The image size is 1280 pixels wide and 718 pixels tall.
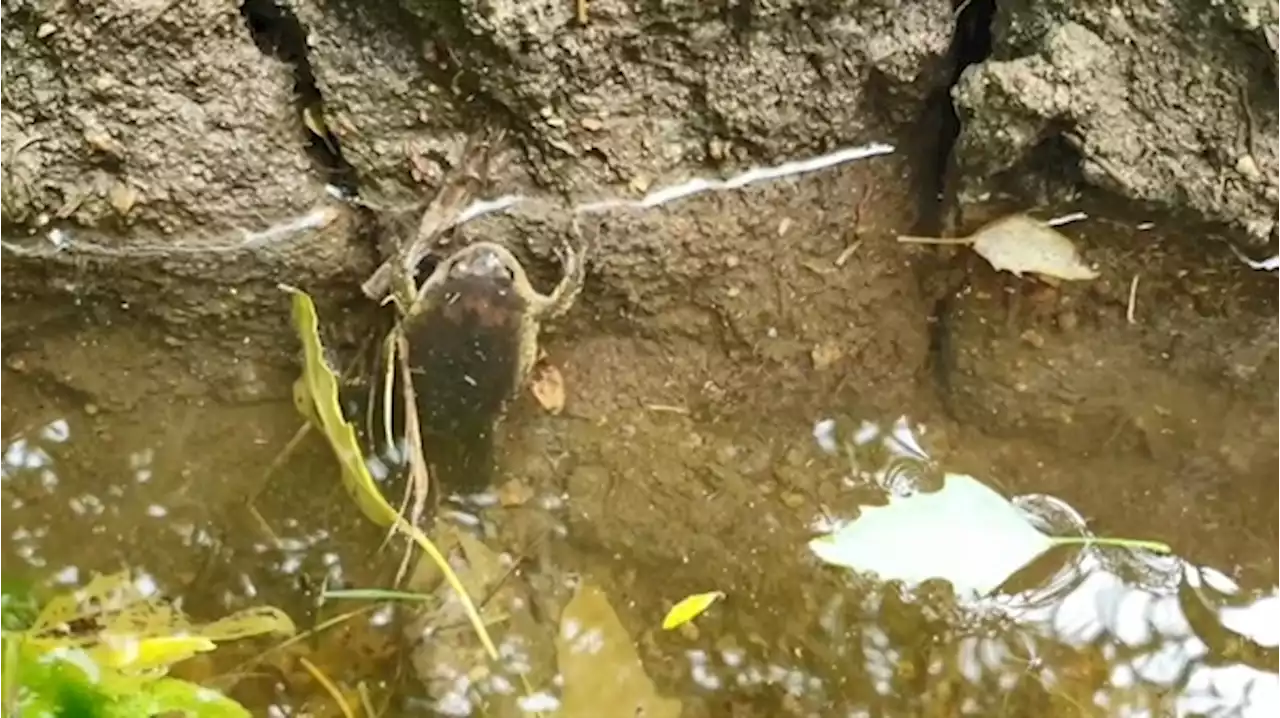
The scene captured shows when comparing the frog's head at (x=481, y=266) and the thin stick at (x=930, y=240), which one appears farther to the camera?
the thin stick at (x=930, y=240)

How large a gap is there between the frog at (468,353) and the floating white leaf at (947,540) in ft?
1.34

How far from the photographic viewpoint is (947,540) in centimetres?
161

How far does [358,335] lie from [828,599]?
25.1 inches

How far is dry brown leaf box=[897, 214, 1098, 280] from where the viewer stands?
1.86 meters

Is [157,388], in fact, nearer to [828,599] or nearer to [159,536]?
[159,536]

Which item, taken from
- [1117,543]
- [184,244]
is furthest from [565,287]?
[1117,543]

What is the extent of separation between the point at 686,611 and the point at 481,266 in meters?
0.45

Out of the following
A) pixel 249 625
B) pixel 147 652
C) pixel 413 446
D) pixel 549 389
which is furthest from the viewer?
pixel 549 389

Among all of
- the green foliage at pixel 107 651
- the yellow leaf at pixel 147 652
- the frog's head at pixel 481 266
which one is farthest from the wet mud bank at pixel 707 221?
the yellow leaf at pixel 147 652

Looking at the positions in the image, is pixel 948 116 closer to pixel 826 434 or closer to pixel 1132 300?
pixel 1132 300

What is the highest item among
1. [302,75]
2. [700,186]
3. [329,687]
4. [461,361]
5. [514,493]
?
[302,75]

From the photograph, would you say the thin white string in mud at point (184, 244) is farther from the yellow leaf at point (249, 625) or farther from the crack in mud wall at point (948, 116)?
the crack in mud wall at point (948, 116)

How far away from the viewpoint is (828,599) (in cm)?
170

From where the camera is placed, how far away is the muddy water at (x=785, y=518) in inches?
64.8
